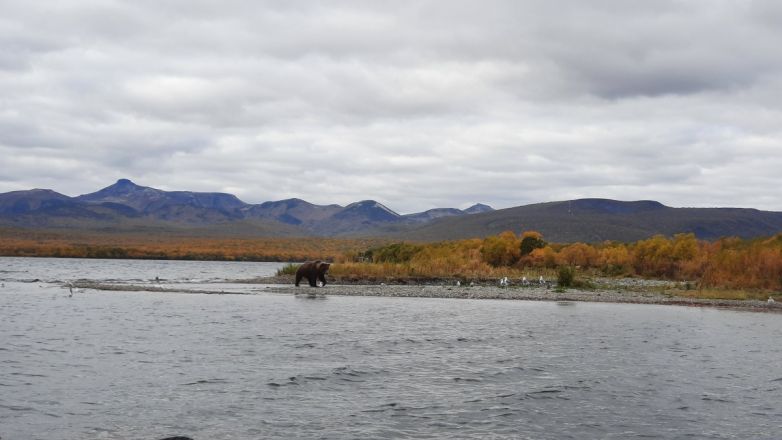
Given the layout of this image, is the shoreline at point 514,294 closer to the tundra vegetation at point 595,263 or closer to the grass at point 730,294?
the grass at point 730,294

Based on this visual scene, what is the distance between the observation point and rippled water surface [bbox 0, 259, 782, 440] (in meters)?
12.3

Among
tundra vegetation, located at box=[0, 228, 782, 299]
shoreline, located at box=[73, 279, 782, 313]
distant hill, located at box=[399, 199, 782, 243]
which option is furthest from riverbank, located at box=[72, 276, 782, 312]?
distant hill, located at box=[399, 199, 782, 243]

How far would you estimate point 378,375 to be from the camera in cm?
1642

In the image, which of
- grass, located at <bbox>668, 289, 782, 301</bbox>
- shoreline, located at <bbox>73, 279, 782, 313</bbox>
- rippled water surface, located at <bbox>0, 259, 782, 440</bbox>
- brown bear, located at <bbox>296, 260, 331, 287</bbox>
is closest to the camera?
rippled water surface, located at <bbox>0, 259, 782, 440</bbox>

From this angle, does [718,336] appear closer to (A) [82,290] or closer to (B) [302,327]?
(B) [302,327]

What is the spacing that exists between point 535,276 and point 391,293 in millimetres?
15912

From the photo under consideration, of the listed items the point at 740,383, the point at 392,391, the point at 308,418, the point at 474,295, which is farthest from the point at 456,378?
the point at 474,295

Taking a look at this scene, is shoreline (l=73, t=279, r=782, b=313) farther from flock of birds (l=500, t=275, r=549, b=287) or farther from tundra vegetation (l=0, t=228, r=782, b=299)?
tundra vegetation (l=0, t=228, r=782, b=299)

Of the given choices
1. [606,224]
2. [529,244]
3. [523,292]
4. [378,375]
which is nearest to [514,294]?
[523,292]

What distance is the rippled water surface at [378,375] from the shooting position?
12.3 m

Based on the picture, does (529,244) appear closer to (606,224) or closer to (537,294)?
(537,294)

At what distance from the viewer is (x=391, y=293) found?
41.2 metres

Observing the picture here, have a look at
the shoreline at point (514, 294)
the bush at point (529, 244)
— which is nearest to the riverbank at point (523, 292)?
the shoreline at point (514, 294)

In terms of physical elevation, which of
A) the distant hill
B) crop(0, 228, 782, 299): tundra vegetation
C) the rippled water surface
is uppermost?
the distant hill
